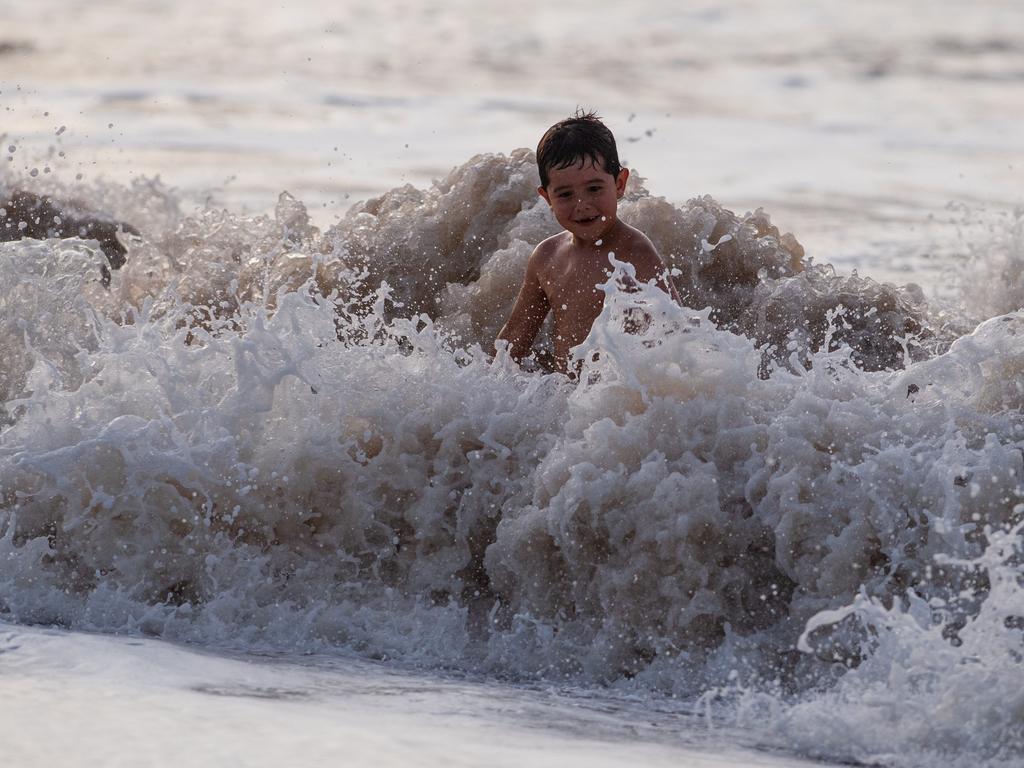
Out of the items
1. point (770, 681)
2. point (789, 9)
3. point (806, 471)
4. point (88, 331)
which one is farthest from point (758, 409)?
point (789, 9)

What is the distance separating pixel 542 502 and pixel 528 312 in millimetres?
1160

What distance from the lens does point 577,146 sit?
4.59 m

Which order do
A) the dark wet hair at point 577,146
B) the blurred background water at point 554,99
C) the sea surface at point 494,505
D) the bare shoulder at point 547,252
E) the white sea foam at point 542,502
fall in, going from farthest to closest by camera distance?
the blurred background water at point 554,99, the bare shoulder at point 547,252, the dark wet hair at point 577,146, the white sea foam at point 542,502, the sea surface at point 494,505

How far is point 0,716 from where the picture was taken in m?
3.03

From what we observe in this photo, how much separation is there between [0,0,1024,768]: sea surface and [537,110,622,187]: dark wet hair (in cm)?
59

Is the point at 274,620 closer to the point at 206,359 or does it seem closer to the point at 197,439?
the point at 197,439

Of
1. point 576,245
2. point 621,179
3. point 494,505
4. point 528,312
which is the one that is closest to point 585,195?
point 621,179

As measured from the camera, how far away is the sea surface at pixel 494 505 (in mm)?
3117

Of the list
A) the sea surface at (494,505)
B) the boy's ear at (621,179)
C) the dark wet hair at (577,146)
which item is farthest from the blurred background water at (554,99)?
the dark wet hair at (577,146)

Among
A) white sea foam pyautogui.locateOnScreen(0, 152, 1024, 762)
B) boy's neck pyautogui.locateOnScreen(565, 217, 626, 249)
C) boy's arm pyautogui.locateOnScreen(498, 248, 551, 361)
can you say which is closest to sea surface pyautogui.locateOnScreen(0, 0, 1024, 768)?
white sea foam pyautogui.locateOnScreen(0, 152, 1024, 762)

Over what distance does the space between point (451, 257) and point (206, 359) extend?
1.64 metres

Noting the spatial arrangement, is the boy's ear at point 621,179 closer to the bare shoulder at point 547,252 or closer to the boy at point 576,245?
the boy at point 576,245

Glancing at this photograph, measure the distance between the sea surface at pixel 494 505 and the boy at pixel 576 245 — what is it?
327 mm

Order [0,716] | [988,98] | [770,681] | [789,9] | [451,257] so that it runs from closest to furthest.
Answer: [0,716]
[770,681]
[451,257]
[988,98]
[789,9]
